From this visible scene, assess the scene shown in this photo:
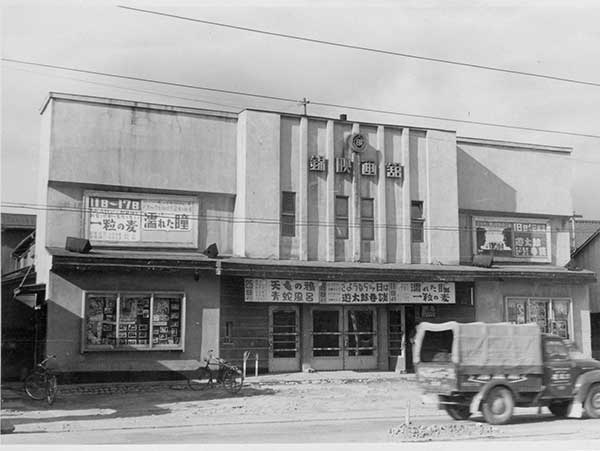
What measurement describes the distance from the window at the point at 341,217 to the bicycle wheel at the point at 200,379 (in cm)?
731

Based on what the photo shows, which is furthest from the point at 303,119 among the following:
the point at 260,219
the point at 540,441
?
the point at 540,441

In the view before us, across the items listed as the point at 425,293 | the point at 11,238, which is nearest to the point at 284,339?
the point at 425,293

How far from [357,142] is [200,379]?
10.6m

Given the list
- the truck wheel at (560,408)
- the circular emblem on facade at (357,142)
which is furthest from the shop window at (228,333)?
the truck wheel at (560,408)

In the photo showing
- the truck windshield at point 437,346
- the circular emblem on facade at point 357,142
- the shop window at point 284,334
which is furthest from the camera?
the circular emblem on facade at point 357,142

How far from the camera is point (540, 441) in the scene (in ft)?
44.3

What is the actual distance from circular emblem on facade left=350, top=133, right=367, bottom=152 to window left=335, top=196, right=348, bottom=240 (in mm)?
1884

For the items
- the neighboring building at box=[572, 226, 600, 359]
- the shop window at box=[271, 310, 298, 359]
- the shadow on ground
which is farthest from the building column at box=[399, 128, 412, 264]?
the neighboring building at box=[572, 226, 600, 359]

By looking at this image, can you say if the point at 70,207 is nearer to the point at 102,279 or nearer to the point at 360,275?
the point at 102,279

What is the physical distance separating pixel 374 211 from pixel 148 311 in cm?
941

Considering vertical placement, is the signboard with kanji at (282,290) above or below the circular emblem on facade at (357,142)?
below

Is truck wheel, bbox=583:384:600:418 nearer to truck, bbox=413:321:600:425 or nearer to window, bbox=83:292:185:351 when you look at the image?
truck, bbox=413:321:600:425

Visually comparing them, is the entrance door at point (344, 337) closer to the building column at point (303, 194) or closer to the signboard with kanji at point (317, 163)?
the building column at point (303, 194)

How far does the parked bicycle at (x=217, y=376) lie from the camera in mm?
22297
